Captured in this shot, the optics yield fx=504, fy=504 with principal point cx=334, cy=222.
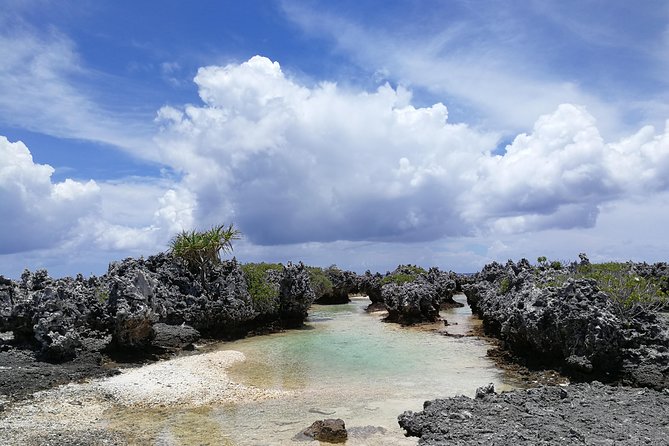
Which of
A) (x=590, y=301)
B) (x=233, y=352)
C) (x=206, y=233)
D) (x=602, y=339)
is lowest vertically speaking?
(x=233, y=352)

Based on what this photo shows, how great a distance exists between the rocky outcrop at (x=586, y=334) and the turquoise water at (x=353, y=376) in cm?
194

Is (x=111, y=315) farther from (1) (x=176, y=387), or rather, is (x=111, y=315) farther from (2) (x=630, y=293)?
(2) (x=630, y=293)

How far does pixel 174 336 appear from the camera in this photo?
2402 cm

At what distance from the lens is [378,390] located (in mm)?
15930

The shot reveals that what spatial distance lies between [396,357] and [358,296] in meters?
40.2

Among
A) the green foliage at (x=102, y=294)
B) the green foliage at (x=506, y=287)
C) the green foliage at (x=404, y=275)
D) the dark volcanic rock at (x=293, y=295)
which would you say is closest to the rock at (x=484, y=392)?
the green foliage at (x=506, y=287)

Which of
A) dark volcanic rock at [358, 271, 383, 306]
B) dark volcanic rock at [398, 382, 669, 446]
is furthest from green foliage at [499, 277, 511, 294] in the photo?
dark volcanic rock at [358, 271, 383, 306]

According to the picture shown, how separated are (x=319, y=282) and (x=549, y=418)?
34574 mm

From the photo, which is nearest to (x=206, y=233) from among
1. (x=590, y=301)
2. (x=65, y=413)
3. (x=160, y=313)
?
(x=160, y=313)

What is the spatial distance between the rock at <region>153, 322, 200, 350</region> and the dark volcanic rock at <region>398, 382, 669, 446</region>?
568 inches

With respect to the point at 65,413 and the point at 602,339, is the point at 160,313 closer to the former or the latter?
the point at 65,413

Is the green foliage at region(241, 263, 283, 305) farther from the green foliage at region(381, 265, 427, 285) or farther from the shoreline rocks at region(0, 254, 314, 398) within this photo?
the green foliage at region(381, 265, 427, 285)

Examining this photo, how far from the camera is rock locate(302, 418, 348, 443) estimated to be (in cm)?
1133

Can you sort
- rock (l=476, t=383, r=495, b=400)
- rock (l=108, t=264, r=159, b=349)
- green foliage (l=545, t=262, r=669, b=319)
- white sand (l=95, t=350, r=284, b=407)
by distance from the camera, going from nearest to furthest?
1. rock (l=476, t=383, r=495, b=400)
2. white sand (l=95, t=350, r=284, b=407)
3. green foliage (l=545, t=262, r=669, b=319)
4. rock (l=108, t=264, r=159, b=349)
